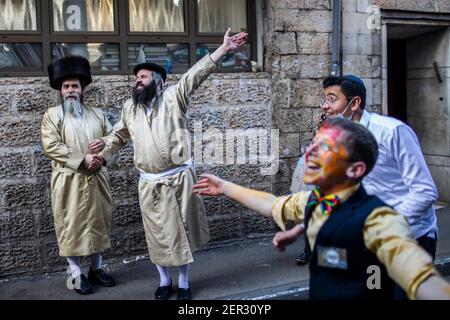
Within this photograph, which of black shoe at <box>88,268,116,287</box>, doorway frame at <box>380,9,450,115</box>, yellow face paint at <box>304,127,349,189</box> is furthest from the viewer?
doorway frame at <box>380,9,450,115</box>

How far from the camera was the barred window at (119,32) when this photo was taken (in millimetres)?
5410

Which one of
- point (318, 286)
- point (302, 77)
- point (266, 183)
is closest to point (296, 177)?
point (266, 183)

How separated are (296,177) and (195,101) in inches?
55.1

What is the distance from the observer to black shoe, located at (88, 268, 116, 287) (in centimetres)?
491

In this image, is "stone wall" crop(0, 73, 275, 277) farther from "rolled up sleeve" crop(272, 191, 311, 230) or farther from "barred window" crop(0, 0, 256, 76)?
"rolled up sleeve" crop(272, 191, 311, 230)

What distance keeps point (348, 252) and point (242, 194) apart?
2.47 ft

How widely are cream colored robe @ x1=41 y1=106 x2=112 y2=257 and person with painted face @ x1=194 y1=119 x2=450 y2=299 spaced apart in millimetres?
2580

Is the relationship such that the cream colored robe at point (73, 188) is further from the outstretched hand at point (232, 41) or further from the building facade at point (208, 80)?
the outstretched hand at point (232, 41)

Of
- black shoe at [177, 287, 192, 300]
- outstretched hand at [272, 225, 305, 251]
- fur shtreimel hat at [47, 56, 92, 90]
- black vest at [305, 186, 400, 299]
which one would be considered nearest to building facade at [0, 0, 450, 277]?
fur shtreimel hat at [47, 56, 92, 90]

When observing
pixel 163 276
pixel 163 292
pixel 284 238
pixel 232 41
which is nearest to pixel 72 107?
pixel 232 41

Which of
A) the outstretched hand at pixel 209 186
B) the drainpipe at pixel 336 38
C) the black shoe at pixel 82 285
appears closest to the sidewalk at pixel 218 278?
the black shoe at pixel 82 285

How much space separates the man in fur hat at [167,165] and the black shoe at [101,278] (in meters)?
0.54

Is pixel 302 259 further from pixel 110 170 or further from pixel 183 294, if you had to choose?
pixel 110 170

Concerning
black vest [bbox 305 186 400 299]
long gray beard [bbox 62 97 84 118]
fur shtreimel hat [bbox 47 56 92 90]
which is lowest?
black vest [bbox 305 186 400 299]
